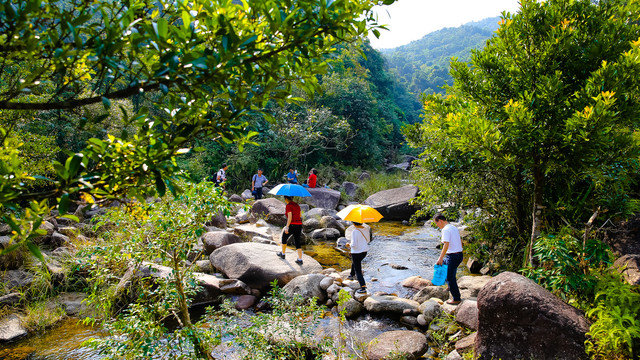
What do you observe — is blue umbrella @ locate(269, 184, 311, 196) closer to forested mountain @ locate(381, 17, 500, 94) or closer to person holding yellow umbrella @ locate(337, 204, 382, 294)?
person holding yellow umbrella @ locate(337, 204, 382, 294)

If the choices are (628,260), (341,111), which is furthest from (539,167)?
(341,111)

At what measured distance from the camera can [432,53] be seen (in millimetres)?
97375

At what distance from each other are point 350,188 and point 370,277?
10.9 meters

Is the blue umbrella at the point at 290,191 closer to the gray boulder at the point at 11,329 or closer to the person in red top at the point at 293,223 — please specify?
the person in red top at the point at 293,223

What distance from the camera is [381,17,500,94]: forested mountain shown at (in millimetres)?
66500

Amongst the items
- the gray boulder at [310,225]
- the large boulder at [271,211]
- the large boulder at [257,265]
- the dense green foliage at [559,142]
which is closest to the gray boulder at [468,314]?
the dense green foliage at [559,142]

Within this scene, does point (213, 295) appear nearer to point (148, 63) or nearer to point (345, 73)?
point (148, 63)

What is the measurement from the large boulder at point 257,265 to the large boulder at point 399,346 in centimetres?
284

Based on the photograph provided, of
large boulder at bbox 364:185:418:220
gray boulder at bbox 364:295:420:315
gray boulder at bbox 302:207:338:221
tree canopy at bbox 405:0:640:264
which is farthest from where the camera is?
large boulder at bbox 364:185:418:220

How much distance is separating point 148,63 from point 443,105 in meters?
5.46

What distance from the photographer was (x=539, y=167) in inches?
185

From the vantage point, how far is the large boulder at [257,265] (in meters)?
7.24

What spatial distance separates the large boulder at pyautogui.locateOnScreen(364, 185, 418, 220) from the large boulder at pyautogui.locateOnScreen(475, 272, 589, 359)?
10607 millimetres

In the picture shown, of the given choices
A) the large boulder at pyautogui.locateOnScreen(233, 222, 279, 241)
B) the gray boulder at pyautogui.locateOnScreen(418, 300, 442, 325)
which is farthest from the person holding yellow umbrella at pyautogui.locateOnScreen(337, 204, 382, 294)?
the large boulder at pyautogui.locateOnScreen(233, 222, 279, 241)
